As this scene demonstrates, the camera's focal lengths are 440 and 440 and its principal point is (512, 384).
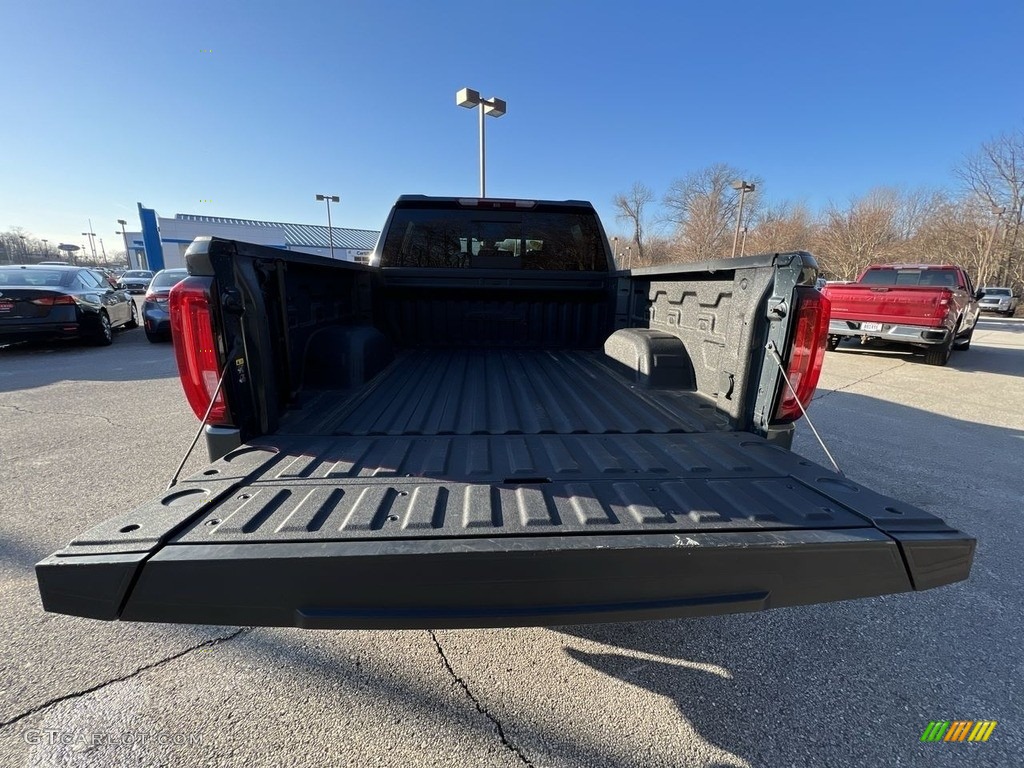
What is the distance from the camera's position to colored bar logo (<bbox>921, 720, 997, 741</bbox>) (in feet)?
5.43

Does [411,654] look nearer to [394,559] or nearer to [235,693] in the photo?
[235,693]

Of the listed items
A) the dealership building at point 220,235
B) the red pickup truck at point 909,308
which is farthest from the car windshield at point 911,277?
the dealership building at point 220,235

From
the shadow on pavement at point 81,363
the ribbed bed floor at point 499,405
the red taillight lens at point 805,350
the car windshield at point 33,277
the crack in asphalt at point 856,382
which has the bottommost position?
the crack in asphalt at point 856,382

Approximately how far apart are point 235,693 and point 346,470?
3.43ft

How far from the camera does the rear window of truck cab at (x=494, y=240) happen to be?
166 inches

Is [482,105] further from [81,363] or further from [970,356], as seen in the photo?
[970,356]

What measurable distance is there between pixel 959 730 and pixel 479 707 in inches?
72.7

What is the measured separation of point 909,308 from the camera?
8695 millimetres

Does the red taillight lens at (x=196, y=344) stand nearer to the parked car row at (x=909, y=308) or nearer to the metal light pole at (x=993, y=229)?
the parked car row at (x=909, y=308)

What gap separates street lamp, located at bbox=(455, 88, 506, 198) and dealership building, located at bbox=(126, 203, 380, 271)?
34601mm

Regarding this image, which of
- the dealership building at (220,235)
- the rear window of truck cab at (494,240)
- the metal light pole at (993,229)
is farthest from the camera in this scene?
the dealership building at (220,235)

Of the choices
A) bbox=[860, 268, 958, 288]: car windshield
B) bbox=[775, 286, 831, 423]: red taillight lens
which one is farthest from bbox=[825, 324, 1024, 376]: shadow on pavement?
bbox=[775, 286, 831, 423]: red taillight lens

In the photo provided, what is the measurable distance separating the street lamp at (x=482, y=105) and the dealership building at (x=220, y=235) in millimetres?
34601

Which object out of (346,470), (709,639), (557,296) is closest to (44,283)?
(557,296)
